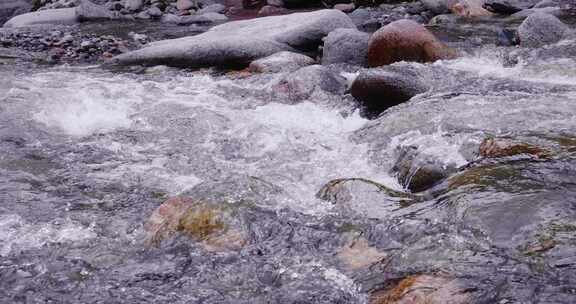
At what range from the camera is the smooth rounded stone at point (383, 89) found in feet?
21.6

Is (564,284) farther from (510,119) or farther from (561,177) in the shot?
(510,119)

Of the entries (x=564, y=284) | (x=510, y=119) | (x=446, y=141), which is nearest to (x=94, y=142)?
(x=446, y=141)

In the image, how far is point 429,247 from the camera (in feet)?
10.6

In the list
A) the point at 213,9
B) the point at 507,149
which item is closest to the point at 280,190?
the point at 507,149

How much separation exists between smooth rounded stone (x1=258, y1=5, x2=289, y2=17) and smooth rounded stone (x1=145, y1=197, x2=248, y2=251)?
1244 centimetres

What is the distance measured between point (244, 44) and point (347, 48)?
1756 mm

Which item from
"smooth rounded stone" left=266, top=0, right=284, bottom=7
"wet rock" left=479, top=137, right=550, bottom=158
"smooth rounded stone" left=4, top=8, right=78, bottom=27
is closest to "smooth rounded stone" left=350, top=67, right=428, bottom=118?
"wet rock" left=479, top=137, right=550, bottom=158

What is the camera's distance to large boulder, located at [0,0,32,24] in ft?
59.7

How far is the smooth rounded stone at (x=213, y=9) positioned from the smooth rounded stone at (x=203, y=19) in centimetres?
78

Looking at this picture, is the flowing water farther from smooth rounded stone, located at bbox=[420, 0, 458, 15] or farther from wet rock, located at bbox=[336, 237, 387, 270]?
smooth rounded stone, located at bbox=[420, 0, 458, 15]

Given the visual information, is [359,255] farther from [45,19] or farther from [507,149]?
[45,19]

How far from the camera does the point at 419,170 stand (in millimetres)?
4457

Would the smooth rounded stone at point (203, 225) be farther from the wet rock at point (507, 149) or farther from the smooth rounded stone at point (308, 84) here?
the smooth rounded stone at point (308, 84)

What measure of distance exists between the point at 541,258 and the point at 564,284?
0.23 m
